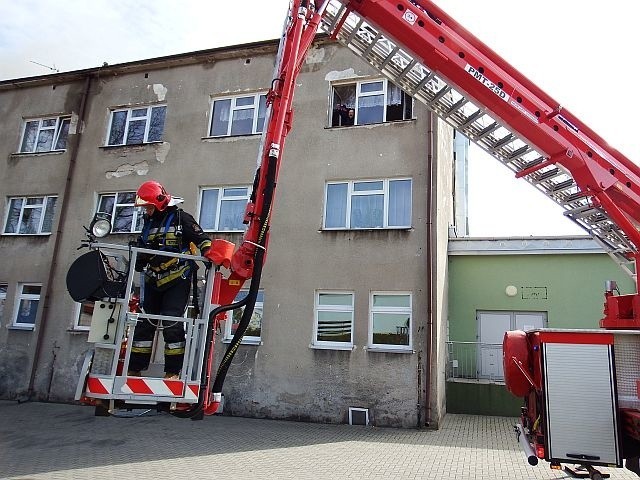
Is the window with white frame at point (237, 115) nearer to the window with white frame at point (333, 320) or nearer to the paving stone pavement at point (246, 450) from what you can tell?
the window with white frame at point (333, 320)

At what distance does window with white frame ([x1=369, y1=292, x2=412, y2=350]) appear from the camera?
10.9 m

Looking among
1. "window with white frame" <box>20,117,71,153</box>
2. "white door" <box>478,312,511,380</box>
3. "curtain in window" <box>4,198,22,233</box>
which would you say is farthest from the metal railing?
"curtain in window" <box>4,198,22,233</box>

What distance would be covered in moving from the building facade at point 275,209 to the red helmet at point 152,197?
7.15 meters

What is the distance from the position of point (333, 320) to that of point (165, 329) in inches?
290

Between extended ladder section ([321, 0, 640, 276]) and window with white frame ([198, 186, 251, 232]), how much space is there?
7101 mm

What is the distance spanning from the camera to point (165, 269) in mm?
4484

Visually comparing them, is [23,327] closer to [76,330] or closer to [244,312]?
[76,330]

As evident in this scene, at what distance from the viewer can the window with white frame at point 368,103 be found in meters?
12.1

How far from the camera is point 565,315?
12.6 m

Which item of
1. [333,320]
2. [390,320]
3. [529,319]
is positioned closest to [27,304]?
[333,320]

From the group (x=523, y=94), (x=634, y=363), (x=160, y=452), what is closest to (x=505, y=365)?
(x=634, y=363)

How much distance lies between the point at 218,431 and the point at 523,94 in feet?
26.1

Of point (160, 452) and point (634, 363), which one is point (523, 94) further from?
point (160, 452)

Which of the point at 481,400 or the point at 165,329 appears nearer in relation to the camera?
the point at 165,329
